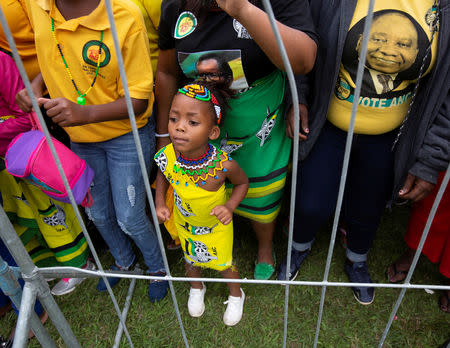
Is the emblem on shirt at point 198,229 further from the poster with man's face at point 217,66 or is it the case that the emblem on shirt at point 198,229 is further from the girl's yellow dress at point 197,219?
the poster with man's face at point 217,66

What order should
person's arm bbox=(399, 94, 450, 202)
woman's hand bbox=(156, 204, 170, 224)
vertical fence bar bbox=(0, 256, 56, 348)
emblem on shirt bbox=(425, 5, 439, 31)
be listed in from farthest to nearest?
woman's hand bbox=(156, 204, 170, 224) → person's arm bbox=(399, 94, 450, 202) → emblem on shirt bbox=(425, 5, 439, 31) → vertical fence bar bbox=(0, 256, 56, 348)

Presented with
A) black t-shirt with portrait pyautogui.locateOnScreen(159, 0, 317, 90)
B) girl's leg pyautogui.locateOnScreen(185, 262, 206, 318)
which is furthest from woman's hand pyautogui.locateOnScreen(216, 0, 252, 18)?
girl's leg pyautogui.locateOnScreen(185, 262, 206, 318)

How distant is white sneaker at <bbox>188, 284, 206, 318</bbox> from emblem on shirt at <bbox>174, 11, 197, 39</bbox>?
1381mm

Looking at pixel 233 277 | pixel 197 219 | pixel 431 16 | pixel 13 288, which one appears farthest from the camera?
pixel 233 277

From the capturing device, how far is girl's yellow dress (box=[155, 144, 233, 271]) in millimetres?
1591

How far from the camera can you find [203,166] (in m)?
1.55

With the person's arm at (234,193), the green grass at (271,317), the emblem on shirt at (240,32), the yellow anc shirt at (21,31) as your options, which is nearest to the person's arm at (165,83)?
the emblem on shirt at (240,32)

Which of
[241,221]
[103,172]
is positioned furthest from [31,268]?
[241,221]

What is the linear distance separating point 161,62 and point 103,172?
0.60 metres

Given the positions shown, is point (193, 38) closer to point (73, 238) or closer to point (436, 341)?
point (73, 238)

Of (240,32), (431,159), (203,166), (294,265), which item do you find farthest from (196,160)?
(294,265)

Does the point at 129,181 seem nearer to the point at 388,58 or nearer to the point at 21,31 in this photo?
the point at 21,31

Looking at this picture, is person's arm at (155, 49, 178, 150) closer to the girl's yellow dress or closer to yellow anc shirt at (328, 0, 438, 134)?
the girl's yellow dress

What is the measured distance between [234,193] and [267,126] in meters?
0.35
